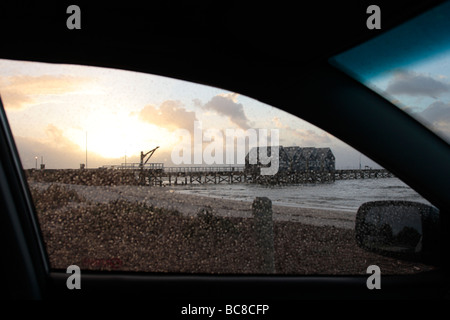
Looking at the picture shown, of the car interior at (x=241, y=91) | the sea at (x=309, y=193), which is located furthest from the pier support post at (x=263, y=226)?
the car interior at (x=241, y=91)

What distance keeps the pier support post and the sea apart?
0.07m

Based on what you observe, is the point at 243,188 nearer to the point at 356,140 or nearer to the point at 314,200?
the point at 314,200

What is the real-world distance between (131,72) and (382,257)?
2.08 meters

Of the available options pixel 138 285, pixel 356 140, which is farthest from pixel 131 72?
pixel 356 140

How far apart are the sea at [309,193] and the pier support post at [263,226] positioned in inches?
2.8

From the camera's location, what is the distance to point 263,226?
107 inches

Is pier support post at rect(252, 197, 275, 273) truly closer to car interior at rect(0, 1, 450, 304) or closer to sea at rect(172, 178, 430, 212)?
sea at rect(172, 178, 430, 212)

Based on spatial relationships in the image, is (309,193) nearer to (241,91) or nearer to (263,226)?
(263,226)

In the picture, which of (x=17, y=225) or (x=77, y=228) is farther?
(x=77, y=228)

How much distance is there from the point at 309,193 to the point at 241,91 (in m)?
0.93

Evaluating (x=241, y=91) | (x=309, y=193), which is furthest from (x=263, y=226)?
(x=241, y=91)

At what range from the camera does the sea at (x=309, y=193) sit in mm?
2430
